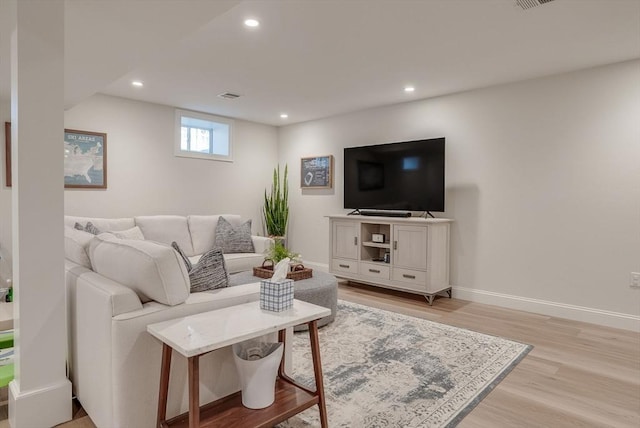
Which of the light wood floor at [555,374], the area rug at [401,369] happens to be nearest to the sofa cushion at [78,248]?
the light wood floor at [555,374]

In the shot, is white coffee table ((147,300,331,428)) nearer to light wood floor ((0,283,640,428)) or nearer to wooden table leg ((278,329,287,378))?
wooden table leg ((278,329,287,378))

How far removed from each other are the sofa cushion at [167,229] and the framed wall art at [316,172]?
77.5 inches

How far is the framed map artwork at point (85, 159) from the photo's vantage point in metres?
4.32

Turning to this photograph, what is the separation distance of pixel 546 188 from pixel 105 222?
4.72 m

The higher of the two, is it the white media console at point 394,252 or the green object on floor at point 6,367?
the white media console at point 394,252

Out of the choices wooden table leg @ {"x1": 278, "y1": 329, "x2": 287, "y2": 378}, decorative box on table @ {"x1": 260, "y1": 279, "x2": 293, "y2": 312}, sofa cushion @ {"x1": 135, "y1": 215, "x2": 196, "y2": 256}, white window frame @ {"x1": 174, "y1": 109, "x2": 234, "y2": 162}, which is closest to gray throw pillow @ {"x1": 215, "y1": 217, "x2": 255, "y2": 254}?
sofa cushion @ {"x1": 135, "y1": 215, "x2": 196, "y2": 256}

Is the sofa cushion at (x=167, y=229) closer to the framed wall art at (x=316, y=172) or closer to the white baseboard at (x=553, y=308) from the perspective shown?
the framed wall art at (x=316, y=172)

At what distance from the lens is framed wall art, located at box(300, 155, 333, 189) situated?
18.8 ft

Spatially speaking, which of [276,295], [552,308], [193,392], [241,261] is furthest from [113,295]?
[552,308]

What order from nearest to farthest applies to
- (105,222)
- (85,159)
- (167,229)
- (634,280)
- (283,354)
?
(283,354), (634,280), (105,222), (85,159), (167,229)

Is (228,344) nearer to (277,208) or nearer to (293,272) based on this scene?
(293,272)

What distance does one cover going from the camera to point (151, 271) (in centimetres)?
172

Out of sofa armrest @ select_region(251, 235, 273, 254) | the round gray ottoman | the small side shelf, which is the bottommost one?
the small side shelf

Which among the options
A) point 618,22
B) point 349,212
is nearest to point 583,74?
point 618,22
